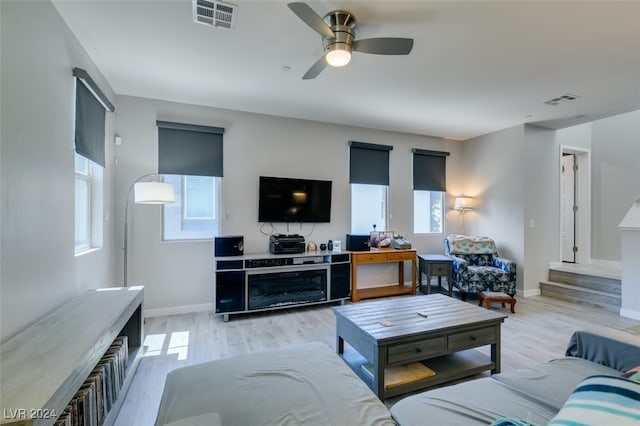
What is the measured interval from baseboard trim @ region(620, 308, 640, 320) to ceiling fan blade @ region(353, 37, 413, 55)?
4.41 m

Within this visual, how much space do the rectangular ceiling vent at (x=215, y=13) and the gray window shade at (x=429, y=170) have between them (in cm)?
397

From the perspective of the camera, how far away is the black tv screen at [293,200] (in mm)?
4199

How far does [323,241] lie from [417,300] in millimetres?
2037

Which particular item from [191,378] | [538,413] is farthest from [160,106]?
[538,413]

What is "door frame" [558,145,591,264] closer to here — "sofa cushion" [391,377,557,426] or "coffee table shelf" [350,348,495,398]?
"coffee table shelf" [350,348,495,398]

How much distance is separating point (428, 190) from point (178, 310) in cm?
459

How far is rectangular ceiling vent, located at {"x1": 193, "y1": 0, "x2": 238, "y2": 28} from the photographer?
6.62 ft

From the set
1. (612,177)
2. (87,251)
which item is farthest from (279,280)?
(612,177)

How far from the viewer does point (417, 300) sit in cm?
288

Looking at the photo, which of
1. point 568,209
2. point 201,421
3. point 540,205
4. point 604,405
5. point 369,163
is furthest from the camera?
point 568,209

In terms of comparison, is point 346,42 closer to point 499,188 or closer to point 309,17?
point 309,17

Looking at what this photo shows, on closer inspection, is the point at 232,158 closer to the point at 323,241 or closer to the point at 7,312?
the point at 323,241

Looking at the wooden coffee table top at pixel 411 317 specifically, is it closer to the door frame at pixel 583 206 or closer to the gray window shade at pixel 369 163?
the gray window shade at pixel 369 163

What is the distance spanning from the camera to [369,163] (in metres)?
5.00
